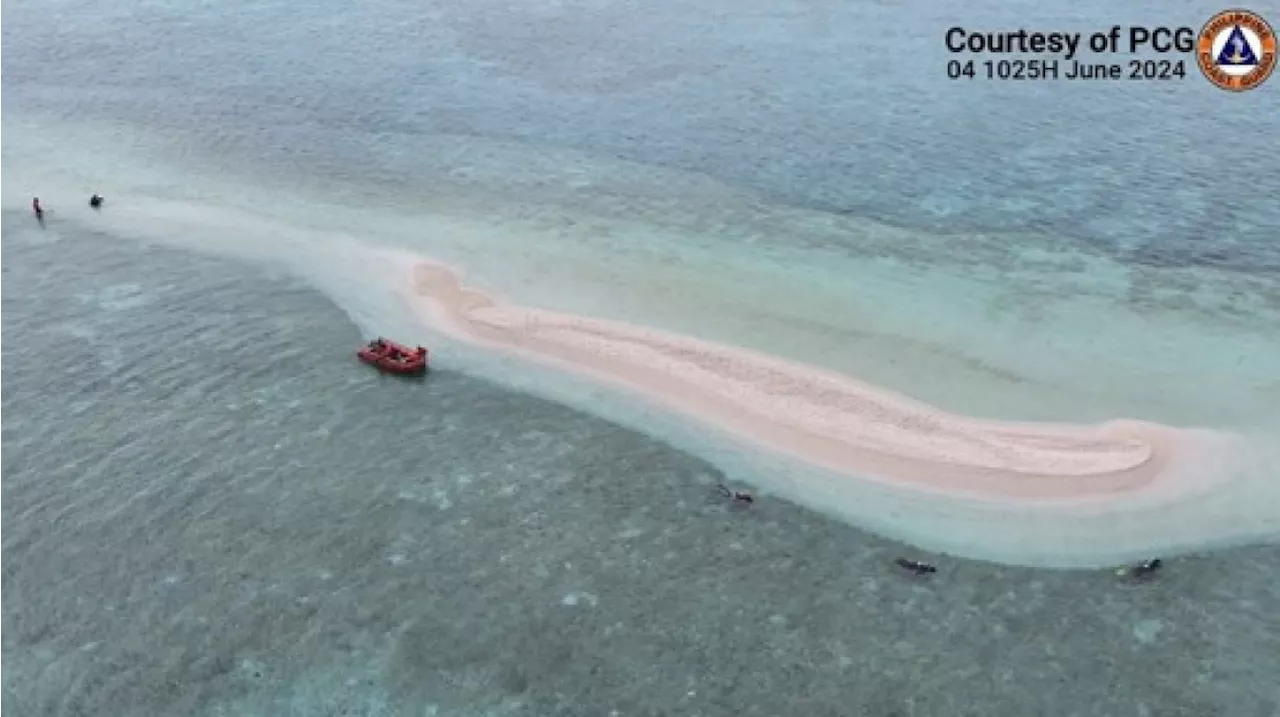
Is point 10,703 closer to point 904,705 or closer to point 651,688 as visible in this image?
point 651,688

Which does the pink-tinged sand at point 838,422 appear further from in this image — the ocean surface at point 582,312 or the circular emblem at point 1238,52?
the circular emblem at point 1238,52

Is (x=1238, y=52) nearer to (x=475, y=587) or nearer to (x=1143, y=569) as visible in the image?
(x=1143, y=569)

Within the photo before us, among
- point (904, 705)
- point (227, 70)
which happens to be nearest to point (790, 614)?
point (904, 705)

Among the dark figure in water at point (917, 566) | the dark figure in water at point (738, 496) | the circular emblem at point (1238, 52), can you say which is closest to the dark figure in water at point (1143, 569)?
→ the dark figure in water at point (917, 566)

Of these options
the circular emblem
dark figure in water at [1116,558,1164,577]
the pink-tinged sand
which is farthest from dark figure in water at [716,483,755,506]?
the circular emblem

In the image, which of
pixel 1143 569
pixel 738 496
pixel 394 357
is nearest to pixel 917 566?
pixel 738 496

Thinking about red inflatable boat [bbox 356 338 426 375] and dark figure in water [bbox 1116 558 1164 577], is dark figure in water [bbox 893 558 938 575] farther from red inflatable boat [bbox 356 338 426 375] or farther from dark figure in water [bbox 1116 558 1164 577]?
red inflatable boat [bbox 356 338 426 375]
